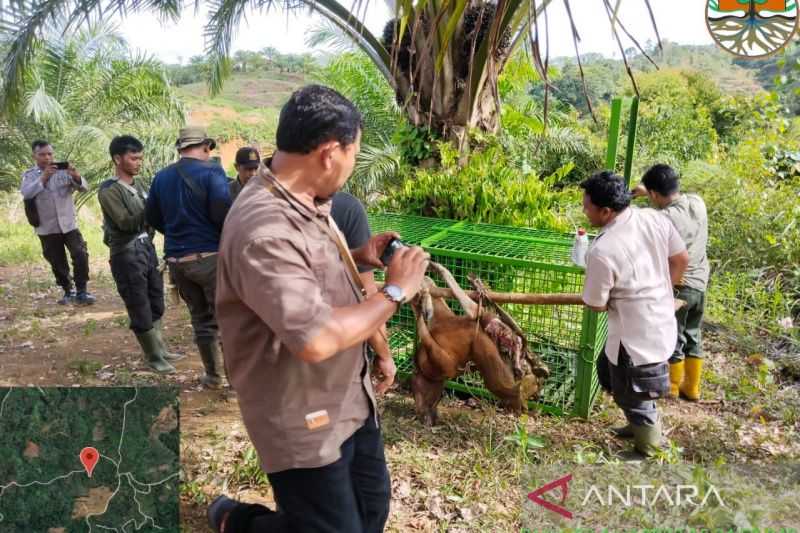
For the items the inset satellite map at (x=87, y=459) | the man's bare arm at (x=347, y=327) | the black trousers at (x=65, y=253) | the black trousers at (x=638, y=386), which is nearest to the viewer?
the man's bare arm at (x=347, y=327)

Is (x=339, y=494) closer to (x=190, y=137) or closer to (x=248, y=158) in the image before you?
(x=190, y=137)

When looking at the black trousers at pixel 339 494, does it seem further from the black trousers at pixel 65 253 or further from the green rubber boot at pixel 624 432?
the black trousers at pixel 65 253

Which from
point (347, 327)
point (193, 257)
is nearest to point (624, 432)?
point (347, 327)

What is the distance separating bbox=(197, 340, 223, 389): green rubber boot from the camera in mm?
4356

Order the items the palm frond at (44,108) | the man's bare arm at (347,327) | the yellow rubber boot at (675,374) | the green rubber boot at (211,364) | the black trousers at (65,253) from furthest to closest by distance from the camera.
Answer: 1. the palm frond at (44,108)
2. the black trousers at (65,253)
3. the green rubber boot at (211,364)
4. the yellow rubber boot at (675,374)
5. the man's bare arm at (347,327)

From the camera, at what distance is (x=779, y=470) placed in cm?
333

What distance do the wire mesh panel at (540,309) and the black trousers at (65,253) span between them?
4102mm

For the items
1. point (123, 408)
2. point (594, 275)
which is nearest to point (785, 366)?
point (594, 275)

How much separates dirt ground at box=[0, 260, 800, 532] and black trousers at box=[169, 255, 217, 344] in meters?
0.48

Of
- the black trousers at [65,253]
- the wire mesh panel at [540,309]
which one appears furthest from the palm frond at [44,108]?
the wire mesh panel at [540,309]

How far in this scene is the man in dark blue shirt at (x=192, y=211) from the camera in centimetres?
402

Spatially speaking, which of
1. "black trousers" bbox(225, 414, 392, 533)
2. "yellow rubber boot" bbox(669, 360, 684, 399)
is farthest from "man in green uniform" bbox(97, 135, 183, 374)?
"yellow rubber boot" bbox(669, 360, 684, 399)

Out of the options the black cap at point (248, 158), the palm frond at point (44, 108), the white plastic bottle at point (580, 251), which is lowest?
the white plastic bottle at point (580, 251)

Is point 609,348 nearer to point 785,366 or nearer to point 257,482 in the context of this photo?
point 257,482
